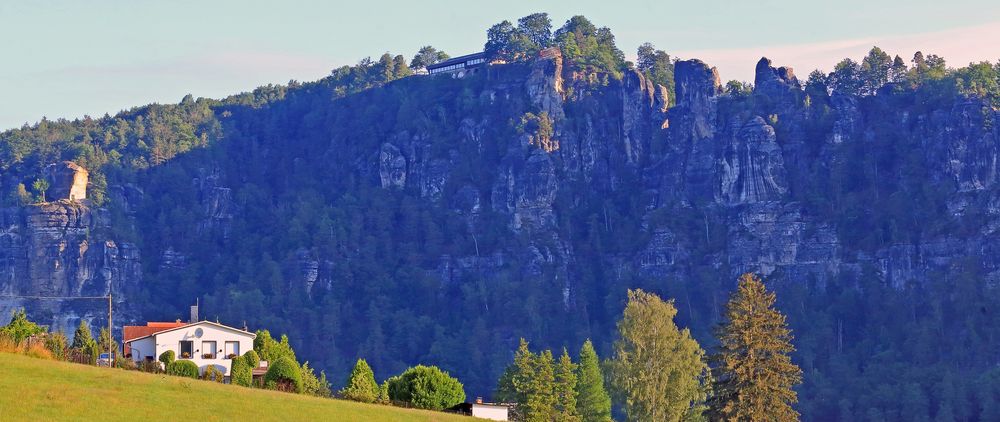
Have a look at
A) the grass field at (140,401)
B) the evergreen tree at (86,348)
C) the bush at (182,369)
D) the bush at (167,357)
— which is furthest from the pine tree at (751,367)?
the evergreen tree at (86,348)

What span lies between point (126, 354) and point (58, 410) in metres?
34.8

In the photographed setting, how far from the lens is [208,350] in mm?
118812

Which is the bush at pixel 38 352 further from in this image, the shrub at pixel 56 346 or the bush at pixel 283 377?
the bush at pixel 283 377

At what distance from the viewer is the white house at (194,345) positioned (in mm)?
118062

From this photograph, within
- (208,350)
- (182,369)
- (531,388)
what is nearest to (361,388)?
(182,369)

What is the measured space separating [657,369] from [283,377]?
3385cm

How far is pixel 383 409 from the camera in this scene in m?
97.1

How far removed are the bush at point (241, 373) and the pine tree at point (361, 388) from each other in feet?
15.2

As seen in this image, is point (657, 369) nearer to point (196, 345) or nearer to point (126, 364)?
point (196, 345)

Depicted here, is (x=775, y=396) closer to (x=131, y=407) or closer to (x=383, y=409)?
(x=383, y=409)

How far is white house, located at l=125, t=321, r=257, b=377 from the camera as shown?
11806 centimetres

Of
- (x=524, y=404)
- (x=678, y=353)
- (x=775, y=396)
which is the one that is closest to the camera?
(x=775, y=396)

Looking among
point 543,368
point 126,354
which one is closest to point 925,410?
point 543,368

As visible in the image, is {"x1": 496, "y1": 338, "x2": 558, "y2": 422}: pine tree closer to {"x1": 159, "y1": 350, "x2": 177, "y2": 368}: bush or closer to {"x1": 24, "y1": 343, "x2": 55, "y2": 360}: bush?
{"x1": 159, "y1": 350, "x2": 177, "y2": 368}: bush
